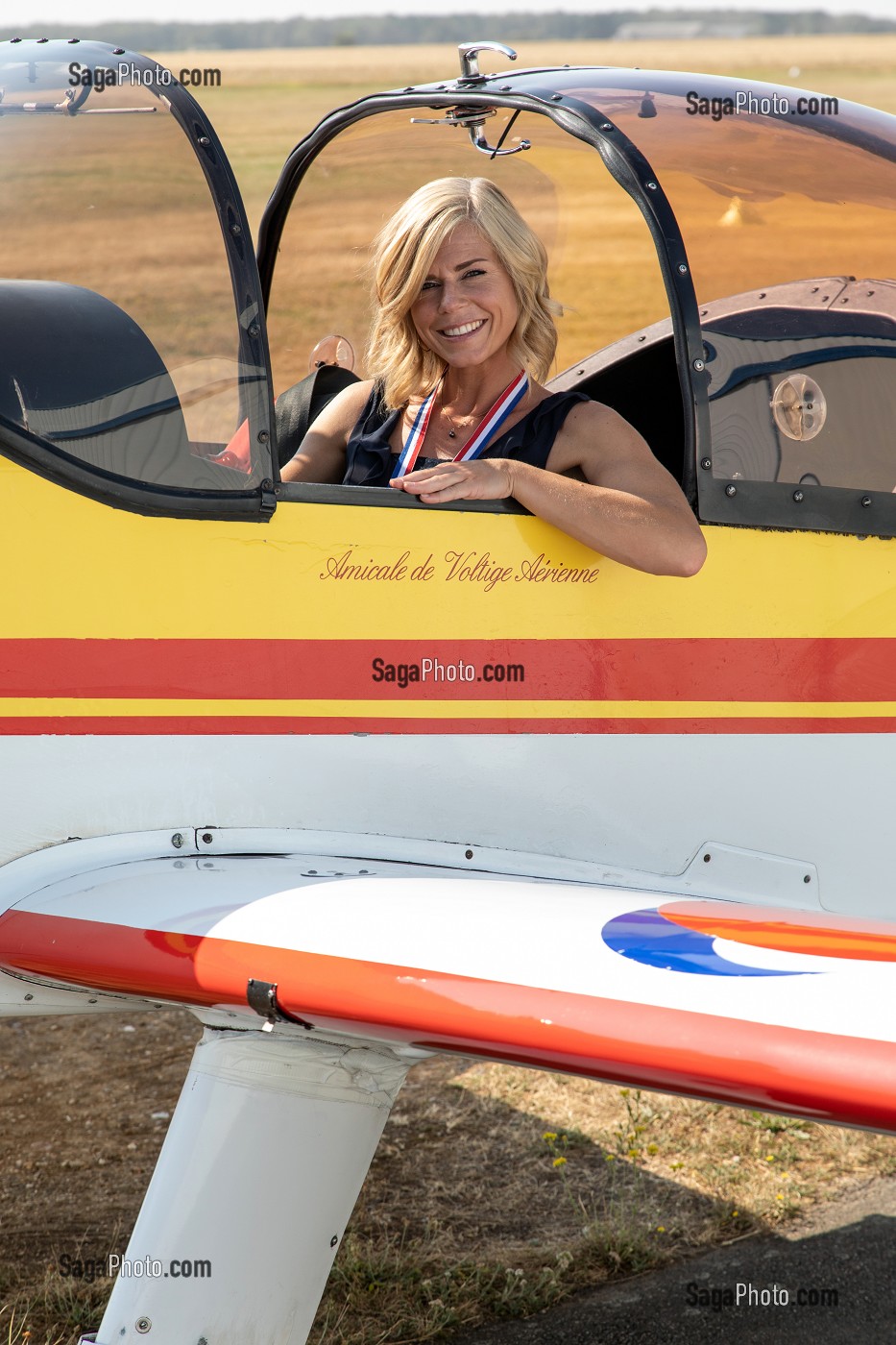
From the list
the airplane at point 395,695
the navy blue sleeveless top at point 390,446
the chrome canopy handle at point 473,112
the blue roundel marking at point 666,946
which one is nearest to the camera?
the blue roundel marking at point 666,946

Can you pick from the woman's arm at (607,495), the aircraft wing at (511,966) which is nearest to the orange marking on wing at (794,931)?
the aircraft wing at (511,966)

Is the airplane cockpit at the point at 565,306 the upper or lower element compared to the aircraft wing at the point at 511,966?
upper

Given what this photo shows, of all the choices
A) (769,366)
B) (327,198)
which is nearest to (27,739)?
(769,366)

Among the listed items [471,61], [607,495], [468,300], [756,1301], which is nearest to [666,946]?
[607,495]

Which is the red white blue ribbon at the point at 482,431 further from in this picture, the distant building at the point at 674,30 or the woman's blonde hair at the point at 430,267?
the distant building at the point at 674,30

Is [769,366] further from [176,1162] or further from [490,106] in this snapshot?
[176,1162]

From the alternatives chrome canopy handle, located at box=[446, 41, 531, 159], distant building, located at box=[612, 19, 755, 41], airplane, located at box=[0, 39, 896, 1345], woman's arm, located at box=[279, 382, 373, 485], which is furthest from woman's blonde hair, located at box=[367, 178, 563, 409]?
distant building, located at box=[612, 19, 755, 41]

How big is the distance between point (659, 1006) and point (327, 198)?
2.76m

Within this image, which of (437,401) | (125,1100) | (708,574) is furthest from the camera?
(125,1100)

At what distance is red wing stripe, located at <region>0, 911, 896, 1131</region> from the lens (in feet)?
5.02

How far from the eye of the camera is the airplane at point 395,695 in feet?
6.29

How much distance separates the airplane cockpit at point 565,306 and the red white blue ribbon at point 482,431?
0.95 feet

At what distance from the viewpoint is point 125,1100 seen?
144 inches

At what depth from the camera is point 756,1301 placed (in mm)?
2848
